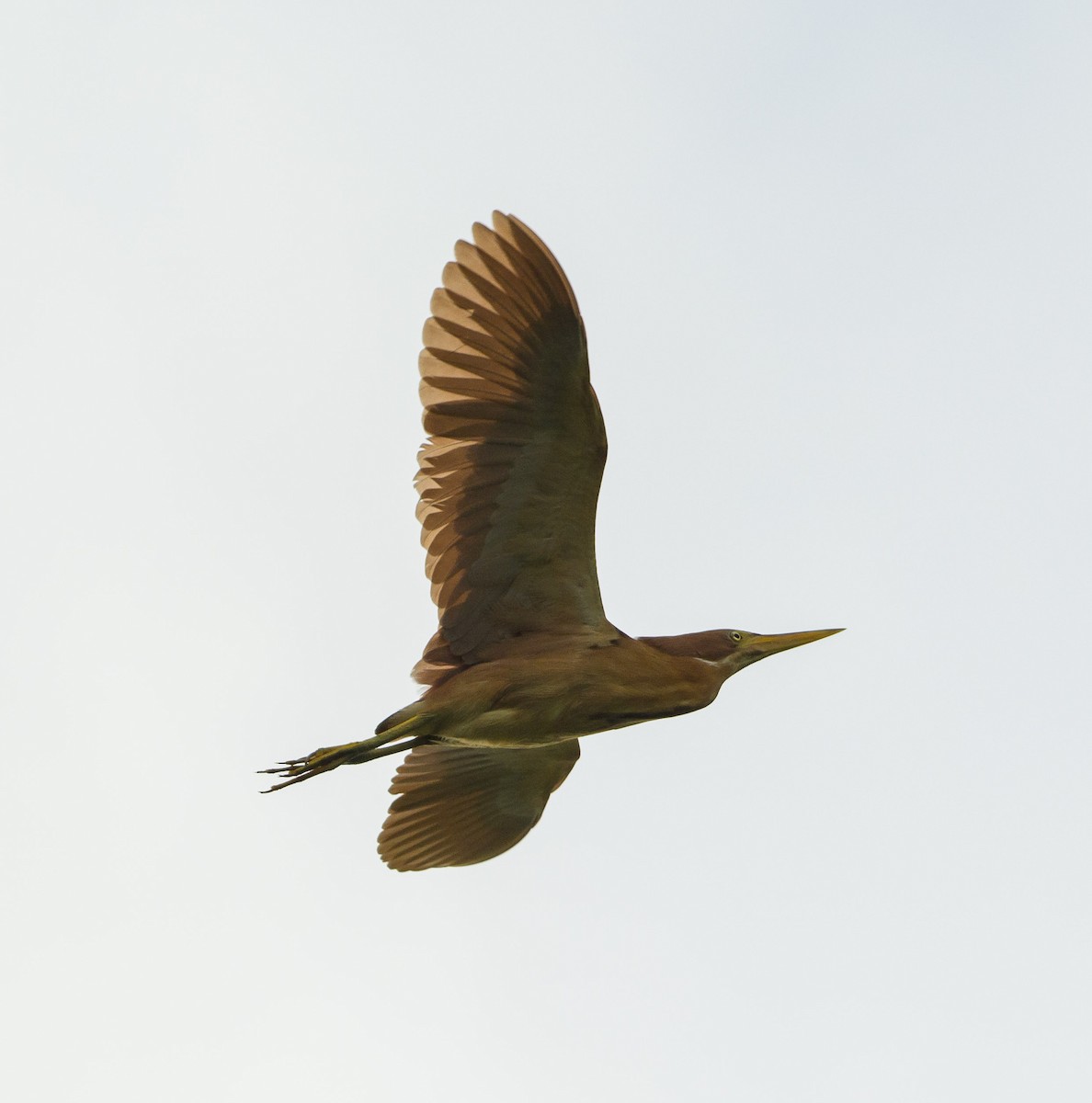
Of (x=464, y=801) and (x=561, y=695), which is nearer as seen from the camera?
(x=561, y=695)

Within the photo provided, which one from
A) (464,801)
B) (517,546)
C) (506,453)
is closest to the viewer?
(506,453)

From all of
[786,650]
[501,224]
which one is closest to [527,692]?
[786,650]

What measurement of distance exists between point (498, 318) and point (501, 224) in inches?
20.3

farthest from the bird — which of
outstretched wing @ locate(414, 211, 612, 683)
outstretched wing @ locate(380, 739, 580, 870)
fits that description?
outstretched wing @ locate(380, 739, 580, 870)

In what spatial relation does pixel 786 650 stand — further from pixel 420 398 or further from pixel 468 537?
pixel 420 398

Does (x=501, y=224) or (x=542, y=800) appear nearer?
(x=501, y=224)

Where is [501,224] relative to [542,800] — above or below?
above

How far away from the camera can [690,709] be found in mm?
10227

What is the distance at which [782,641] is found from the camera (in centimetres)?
Result: 1075

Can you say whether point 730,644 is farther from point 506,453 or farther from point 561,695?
point 506,453

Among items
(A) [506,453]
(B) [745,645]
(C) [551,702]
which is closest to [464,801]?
(C) [551,702]

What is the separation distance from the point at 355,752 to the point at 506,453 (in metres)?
1.95

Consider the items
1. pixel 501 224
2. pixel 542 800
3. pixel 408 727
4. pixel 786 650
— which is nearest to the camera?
pixel 501 224

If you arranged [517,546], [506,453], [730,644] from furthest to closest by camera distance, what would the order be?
1. [730,644]
2. [517,546]
3. [506,453]
